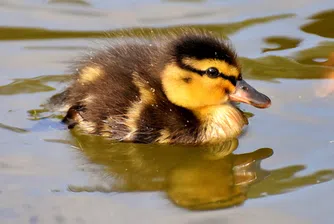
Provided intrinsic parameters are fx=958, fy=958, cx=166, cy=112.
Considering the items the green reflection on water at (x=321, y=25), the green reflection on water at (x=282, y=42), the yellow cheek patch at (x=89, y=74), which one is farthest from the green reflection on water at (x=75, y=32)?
the yellow cheek patch at (x=89, y=74)

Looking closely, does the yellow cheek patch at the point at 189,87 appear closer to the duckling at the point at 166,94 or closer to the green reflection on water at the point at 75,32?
the duckling at the point at 166,94

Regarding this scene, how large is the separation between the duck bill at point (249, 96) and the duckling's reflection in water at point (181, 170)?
0.18 meters

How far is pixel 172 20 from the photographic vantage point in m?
4.95

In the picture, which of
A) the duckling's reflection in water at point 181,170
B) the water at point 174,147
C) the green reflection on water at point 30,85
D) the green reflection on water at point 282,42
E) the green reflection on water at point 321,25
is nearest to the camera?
the water at point 174,147

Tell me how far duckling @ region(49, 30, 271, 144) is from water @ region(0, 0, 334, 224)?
0.23ft

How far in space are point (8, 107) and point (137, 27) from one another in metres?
1.04

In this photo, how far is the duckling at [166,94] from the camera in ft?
12.3

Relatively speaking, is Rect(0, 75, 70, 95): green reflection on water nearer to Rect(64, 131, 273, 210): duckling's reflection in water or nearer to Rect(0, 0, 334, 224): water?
Rect(0, 0, 334, 224): water

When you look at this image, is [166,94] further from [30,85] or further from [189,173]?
[30,85]

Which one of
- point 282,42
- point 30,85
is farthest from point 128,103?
point 282,42

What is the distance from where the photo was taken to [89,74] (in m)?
3.87

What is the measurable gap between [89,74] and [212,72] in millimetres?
506

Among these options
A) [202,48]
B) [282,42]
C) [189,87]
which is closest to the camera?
[202,48]

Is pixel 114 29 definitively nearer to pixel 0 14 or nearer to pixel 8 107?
pixel 0 14
